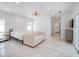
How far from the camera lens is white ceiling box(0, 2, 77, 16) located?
207cm

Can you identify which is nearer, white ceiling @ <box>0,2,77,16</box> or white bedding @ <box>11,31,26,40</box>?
white ceiling @ <box>0,2,77,16</box>

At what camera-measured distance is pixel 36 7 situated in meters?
2.16

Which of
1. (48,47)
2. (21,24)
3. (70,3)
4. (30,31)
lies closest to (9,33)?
(21,24)

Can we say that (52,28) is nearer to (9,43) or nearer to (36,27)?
(36,27)

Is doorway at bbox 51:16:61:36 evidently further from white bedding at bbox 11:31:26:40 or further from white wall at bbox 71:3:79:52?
white bedding at bbox 11:31:26:40

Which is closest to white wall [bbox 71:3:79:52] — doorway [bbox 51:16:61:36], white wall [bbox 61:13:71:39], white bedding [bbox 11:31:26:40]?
white wall [bbox 61:13:71:39]

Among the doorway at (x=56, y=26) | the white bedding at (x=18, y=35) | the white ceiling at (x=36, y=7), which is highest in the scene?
the white ceiling at (x=36, y=7)

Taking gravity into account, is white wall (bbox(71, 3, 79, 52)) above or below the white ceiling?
below

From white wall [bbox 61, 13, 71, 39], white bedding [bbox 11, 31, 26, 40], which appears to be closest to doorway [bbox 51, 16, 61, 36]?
white wall [bbox 61, 13, 71, 39]

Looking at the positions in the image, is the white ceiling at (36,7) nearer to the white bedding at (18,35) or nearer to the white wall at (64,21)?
the white wall at (64,21)

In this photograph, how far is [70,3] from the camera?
2.05 metres

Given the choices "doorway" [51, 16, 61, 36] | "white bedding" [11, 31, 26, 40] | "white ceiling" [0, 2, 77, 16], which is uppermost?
"white ceiling" [0, 2, 77, 16]

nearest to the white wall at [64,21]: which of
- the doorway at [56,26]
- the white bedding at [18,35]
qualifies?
the doorway at [56,26]

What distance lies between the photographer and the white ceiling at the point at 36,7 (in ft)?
6.80
